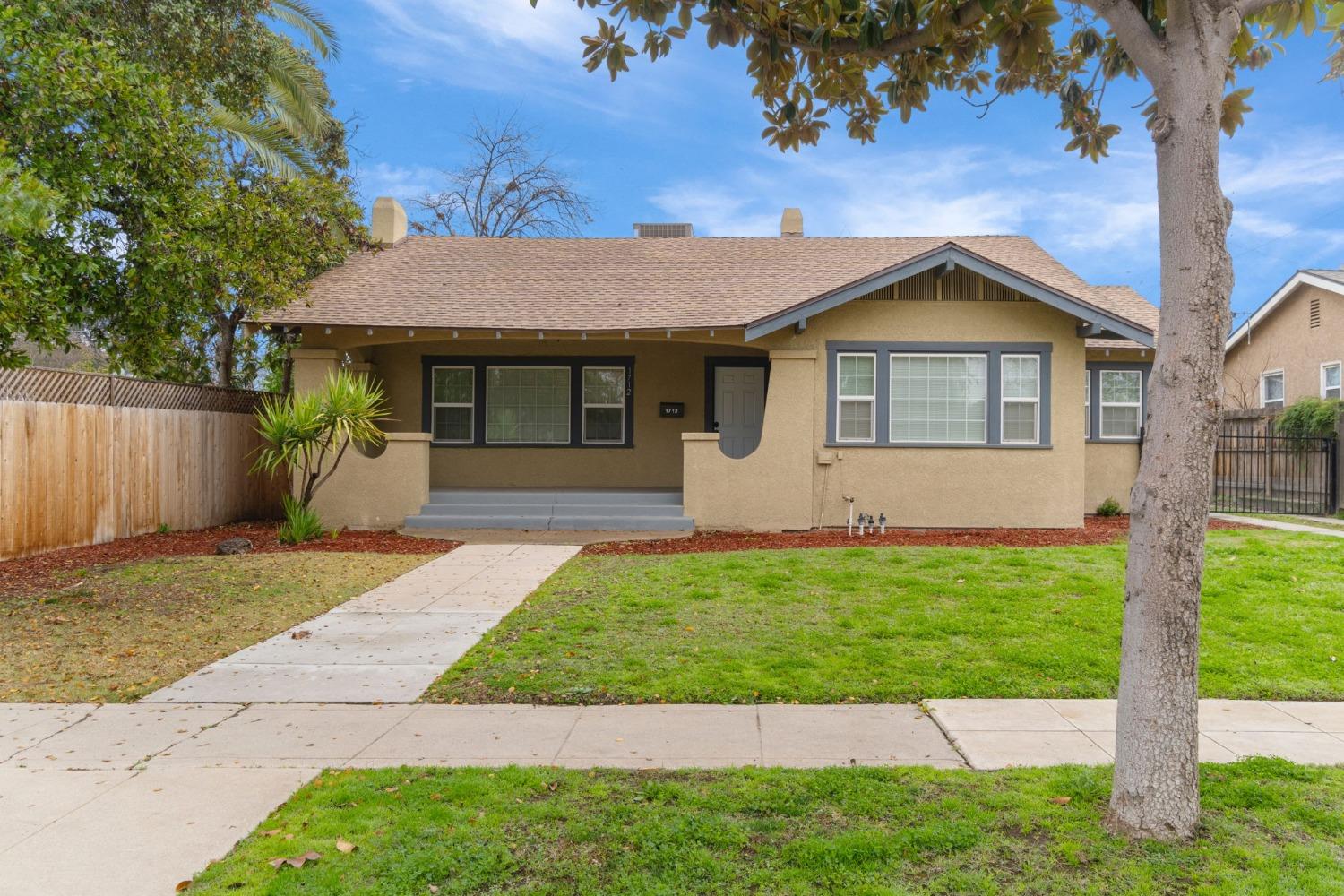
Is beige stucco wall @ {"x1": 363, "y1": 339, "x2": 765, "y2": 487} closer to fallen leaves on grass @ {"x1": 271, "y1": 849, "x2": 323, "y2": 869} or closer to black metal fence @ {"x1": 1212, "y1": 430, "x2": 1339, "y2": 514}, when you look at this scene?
black metal fence @ {"x1": 1212, "y1": 430, "x2": 1339, "y2": 514}

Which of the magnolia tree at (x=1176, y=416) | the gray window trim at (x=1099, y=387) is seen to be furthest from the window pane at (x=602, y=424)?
the magnolia tree at (x=1176, y=416)

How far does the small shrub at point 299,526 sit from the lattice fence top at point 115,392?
245cm

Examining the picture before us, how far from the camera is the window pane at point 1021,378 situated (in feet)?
42.4

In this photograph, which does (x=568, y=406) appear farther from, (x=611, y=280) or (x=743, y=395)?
(x=743, y=395)

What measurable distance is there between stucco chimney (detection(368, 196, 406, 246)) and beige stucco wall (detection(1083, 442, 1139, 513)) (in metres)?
14.0

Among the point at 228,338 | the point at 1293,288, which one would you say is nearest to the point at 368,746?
the point at 228,338

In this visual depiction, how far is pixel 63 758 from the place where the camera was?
4.35m

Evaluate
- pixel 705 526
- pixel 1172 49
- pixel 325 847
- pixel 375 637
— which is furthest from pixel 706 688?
pixel 705 526

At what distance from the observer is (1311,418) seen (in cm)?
1598

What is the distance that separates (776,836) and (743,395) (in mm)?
12168

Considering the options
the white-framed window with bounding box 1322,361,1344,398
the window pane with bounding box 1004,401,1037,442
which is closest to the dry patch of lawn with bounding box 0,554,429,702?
the window pane with bounding box 1004,401,1037,442

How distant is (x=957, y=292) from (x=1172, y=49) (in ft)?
31.9

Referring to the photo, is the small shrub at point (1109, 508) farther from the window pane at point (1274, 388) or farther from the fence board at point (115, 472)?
the fence board at point (115, 472)

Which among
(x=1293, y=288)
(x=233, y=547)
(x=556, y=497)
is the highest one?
(x=1293, y=288)
